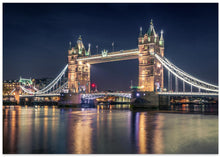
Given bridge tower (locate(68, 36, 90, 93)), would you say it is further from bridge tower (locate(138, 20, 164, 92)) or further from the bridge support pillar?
the bridge support pillar

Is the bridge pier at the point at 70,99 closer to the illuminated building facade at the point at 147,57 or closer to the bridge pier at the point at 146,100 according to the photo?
the illuminated building facade at the point at 147,57

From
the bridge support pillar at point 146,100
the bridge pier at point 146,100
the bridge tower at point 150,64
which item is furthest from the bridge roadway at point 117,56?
the bridge support pillar at point 146,100

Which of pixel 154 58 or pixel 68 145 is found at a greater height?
pixel 154 58

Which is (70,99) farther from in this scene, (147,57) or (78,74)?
(147,57)

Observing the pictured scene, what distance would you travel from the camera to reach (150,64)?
47.5 m

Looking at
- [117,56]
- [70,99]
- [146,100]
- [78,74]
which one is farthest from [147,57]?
[70,99]

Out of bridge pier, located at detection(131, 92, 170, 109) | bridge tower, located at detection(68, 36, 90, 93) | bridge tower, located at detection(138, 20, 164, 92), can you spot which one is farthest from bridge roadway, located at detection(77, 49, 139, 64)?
bridge pier, located at detection(131, 92, 170, 109)

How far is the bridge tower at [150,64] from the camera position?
4694 centimetres

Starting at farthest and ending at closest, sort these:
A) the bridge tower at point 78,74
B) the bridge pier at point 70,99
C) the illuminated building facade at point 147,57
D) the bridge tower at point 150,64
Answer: the bridge tower at point 78,74, the bridge pier at point 70,99, the illuminated building facade at point 147,57, the bridge tower at point 150,64

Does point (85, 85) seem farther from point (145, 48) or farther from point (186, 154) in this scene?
point (186, 154)

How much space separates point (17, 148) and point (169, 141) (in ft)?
22.7

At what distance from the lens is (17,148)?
10844 mm

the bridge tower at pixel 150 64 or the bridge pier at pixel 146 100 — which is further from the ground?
the bridge tower at pixel 150 64

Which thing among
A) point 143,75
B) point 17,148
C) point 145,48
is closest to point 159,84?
point 143,75
